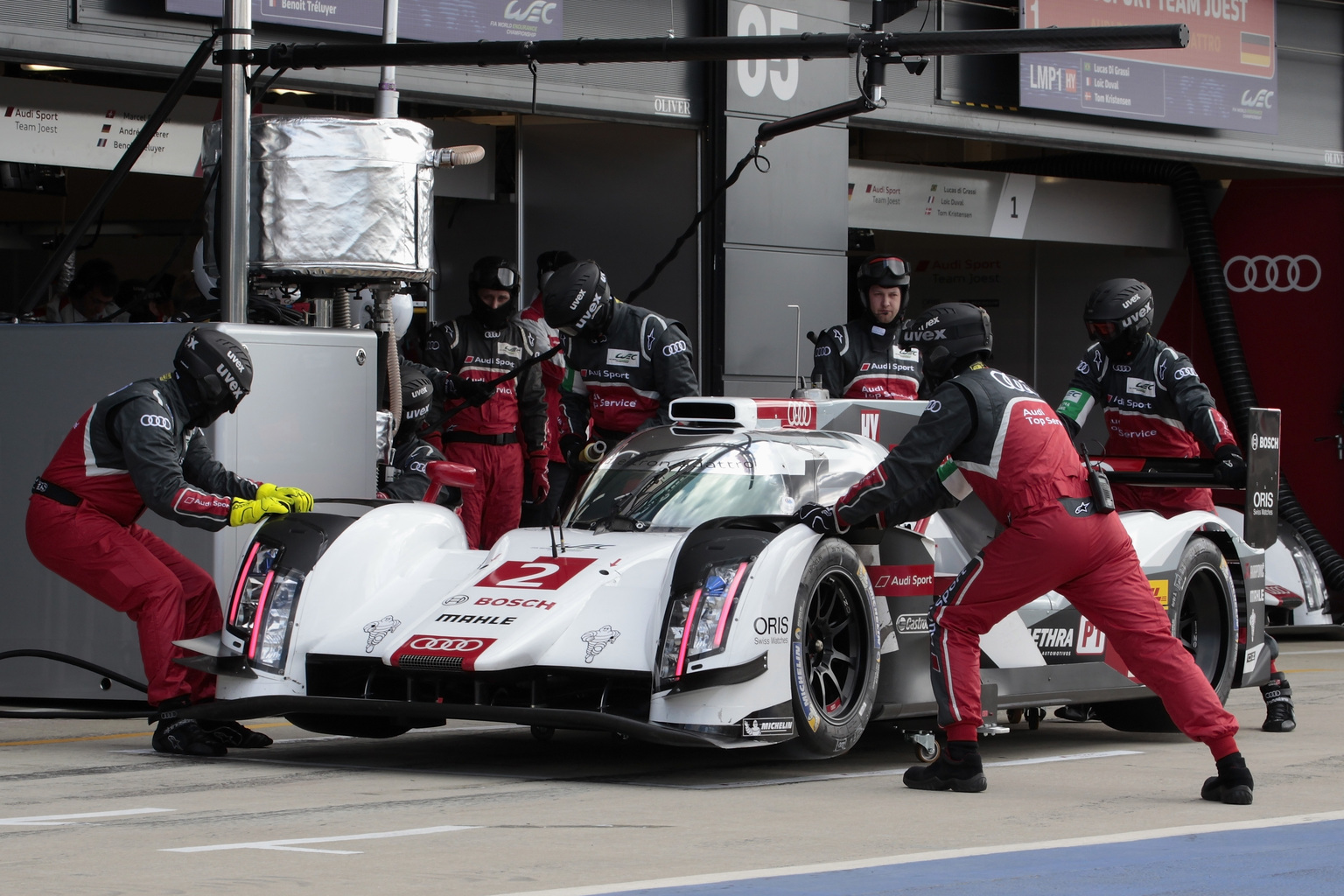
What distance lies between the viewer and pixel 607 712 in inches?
275

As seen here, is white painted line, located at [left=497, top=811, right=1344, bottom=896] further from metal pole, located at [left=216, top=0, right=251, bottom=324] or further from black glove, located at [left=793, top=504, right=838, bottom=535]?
metal pole, located at [left=216, top=0, right=251, bottom=324]

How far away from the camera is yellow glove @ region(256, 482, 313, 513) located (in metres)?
7.95

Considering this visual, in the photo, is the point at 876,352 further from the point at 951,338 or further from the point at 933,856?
the point at 933,856

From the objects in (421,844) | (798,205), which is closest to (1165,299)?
(798,205)

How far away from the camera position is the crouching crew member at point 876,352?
1178 cm

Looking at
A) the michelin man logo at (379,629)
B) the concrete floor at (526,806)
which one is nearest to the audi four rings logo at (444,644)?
the michelin man logo at (379,629)

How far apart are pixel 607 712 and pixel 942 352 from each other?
1808mm

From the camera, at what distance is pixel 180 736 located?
25.6 ft

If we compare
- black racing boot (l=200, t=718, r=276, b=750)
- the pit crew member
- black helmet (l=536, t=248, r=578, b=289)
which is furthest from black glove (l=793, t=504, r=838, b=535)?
black helmet (l=536, t=248, r=578, b=289)

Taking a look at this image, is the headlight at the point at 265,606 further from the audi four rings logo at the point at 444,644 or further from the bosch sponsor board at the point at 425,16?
the bosch sponsor board at the point at 425,16

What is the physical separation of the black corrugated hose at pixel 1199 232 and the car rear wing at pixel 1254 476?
30.1 feet

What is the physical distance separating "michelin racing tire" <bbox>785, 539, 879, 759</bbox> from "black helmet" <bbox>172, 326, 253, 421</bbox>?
8.41 feet

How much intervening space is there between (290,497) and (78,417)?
6.48 ft

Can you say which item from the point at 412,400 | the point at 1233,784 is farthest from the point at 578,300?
the point at 1233,784
